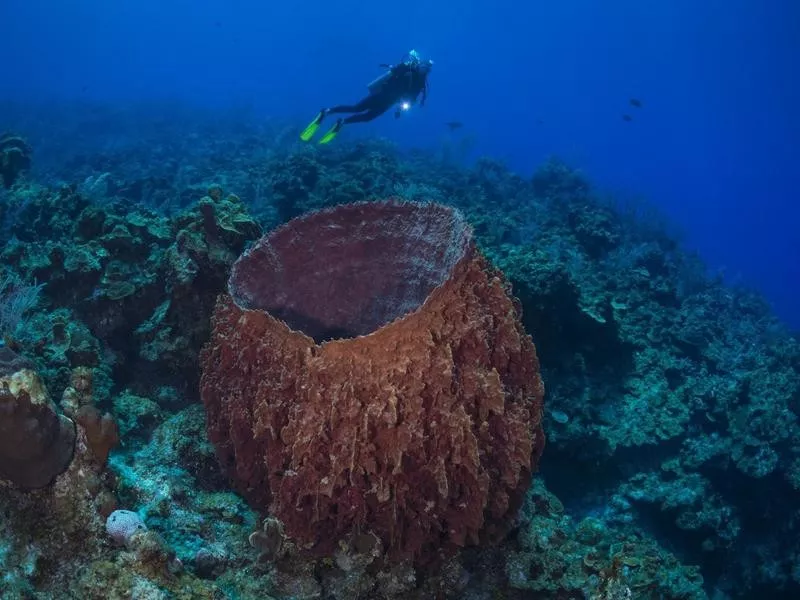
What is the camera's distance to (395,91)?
9766 millimetres

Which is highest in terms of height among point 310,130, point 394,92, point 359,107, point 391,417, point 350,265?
point 394,92

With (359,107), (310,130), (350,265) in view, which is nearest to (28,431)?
(350,265)

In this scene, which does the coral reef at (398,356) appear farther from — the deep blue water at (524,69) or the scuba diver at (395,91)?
the deep blue water at (524,69)

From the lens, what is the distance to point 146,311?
4.64 metres

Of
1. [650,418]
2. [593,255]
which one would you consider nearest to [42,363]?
[650,418]

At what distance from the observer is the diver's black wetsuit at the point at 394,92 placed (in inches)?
371

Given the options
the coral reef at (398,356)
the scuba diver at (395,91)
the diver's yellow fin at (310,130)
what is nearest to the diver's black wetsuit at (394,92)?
the scuba diver at (395,91)

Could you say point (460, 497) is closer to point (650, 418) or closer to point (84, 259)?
point (84, 259)

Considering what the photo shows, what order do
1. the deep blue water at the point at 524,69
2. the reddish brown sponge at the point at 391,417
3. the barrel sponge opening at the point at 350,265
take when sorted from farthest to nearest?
the deep blue water at the point at 524,69
the barrel sponge opening at the point at 350,265
the reddish brown sponge at the point at 391,417

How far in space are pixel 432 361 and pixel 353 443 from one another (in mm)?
516

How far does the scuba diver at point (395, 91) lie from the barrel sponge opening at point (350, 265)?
5567 mm

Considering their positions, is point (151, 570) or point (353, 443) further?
point (353, 443)

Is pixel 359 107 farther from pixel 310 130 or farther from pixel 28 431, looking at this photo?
pixel 28 431

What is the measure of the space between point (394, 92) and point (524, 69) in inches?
4958
